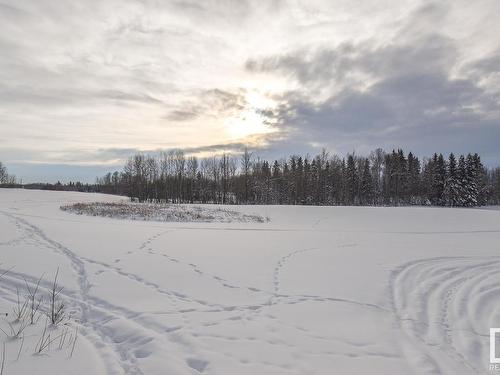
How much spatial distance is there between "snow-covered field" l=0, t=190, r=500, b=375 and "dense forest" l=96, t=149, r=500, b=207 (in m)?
50.8

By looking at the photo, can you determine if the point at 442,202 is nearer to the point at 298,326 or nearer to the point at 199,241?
the point at 199,241

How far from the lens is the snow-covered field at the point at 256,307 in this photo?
11.9ft

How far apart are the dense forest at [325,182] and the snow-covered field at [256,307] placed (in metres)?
50.8

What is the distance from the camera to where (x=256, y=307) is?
5.32 meters

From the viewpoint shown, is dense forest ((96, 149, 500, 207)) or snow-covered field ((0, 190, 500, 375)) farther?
dense forest ((96, 149, 500, 207))

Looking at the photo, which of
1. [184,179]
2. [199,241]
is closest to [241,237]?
[199,241]

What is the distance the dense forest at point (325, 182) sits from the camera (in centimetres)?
5953

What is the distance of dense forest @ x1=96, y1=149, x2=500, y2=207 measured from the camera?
59531mm

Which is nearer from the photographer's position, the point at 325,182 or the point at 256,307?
the point at 256,307

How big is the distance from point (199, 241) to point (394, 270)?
22.8ft

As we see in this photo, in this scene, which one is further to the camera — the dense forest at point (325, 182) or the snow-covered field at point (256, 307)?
the dense forest at point (325, 182)

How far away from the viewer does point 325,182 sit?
64250 mm

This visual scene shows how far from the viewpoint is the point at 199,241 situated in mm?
11820

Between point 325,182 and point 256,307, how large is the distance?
61146 mm
